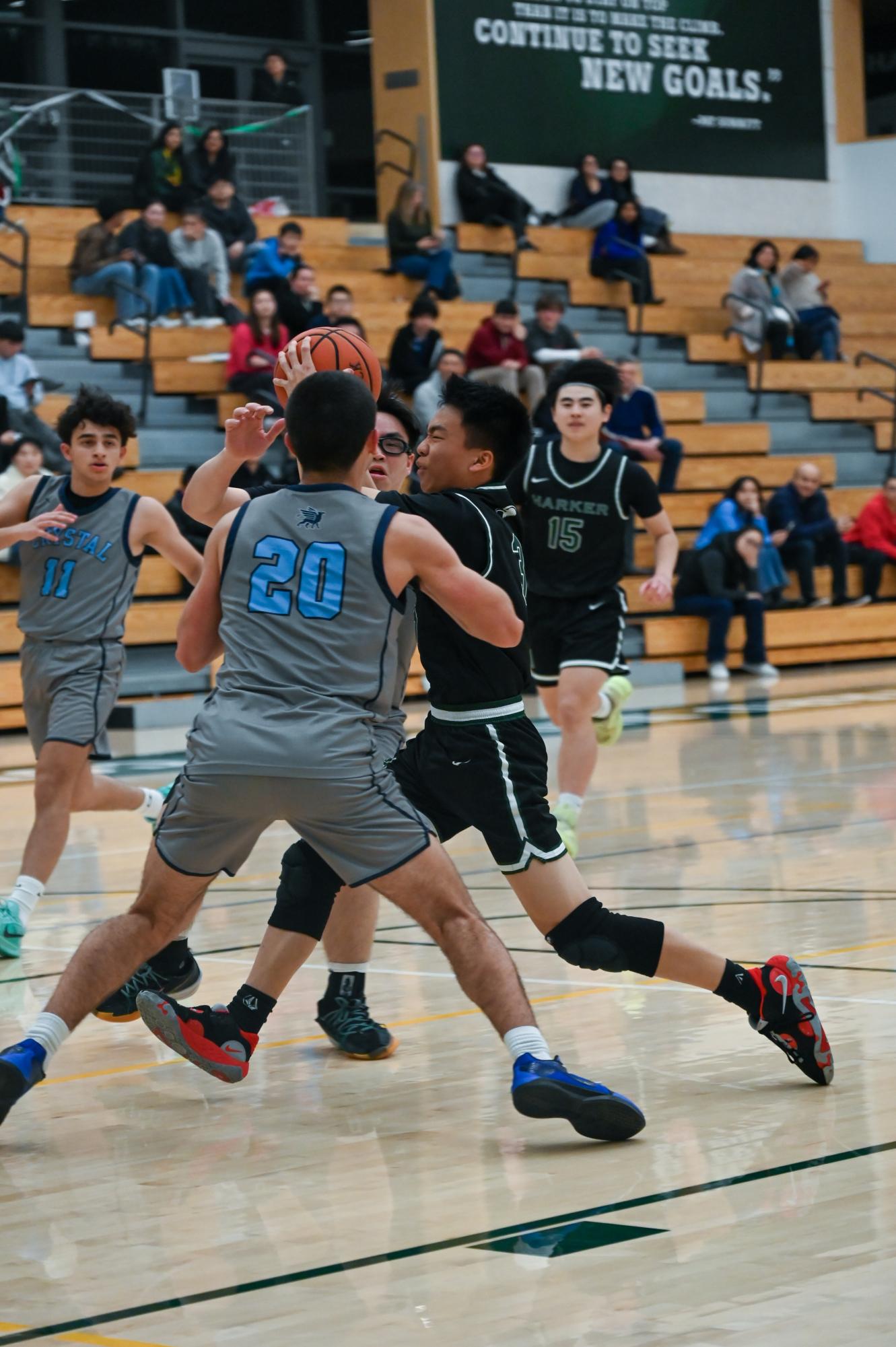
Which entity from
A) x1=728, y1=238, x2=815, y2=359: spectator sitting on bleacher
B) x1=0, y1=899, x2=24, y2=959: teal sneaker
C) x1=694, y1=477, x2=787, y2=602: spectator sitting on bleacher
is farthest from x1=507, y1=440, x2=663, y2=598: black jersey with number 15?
x1=728, y1=238, x2=815, y2=359: spectator sitting on bleacher

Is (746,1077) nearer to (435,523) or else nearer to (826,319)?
(435,523)

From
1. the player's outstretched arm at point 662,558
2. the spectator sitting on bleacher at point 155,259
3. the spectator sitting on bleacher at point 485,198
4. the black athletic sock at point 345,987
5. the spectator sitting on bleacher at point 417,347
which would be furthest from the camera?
the spectator sitting on bleacher at point 485,198

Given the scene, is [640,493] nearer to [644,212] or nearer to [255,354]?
[255,354]

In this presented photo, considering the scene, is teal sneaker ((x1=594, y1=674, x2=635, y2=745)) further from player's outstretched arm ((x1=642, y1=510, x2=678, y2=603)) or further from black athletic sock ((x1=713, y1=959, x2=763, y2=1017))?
black athletic sock ((x1=713, y1=959, x2=763, y2=1017))

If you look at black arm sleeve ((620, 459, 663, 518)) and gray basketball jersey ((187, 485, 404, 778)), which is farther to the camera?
black arm sleeve ((620, 459, 663, 518))

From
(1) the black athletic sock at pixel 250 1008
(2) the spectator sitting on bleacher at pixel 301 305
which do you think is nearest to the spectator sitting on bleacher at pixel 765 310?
(2) the spectator sitting on bleacher at pixel 301 305

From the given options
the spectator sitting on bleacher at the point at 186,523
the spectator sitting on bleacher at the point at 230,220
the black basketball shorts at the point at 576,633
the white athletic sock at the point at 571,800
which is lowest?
the white athletic sock at the point at 571,800

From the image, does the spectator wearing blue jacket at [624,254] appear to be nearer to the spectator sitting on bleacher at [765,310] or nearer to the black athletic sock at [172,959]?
the spectator sitting on bleacher at [765,310]

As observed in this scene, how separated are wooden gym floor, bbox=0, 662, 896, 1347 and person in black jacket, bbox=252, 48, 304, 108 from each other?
15.1m

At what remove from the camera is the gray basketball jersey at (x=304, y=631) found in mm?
3910

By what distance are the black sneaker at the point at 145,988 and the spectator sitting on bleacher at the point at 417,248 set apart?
1496 centimetres

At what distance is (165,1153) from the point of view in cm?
398

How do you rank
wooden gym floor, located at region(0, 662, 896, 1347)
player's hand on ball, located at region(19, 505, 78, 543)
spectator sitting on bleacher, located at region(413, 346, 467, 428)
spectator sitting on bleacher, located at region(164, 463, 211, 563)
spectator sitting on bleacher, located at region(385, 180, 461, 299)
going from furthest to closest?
spectator sitting on bleacher, located at region(385, 180, 461, 299) → spectator sitting on bleacher, located at region(413, 346, 467, 428) → spectator sitting on bleacher, located at region(164, 463, 211, 563) → player's hand on ball, located at region(19, 505, 78, 543) → wooden gym floor, located at region(0, 662, 896, 1347)

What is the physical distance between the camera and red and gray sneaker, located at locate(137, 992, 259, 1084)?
418 cm
